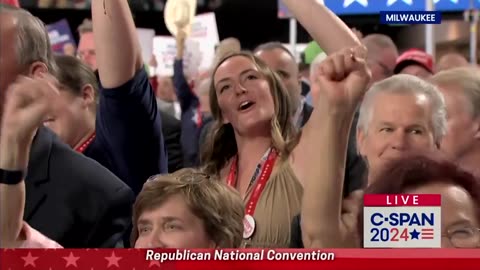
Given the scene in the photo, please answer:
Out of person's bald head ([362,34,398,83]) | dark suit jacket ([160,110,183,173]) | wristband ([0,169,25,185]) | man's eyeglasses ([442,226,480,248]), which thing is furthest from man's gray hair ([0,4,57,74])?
man's eyeglasses ([442,226,480,248])

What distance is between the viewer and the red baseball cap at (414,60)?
120 cm

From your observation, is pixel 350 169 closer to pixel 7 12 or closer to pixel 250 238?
pixel 250 238

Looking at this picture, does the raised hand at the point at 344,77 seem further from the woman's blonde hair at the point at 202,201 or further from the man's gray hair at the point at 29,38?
the man's gray hair at the point at 29,38

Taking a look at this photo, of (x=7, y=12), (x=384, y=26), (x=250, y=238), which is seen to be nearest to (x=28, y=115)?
(x=7, y=12)

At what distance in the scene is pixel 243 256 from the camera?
0.98 m

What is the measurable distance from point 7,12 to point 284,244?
1.18ft

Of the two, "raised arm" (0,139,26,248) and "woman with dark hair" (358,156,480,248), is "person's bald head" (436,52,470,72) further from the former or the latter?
"raised arm" (0,139,26,248)

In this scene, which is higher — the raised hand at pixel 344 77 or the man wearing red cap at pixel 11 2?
the man wearing red cap at pixel 11 2

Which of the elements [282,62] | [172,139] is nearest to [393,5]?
[282,62]

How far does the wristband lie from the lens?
0.95 metres

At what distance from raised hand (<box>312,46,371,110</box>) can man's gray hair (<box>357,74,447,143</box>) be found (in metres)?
0.08

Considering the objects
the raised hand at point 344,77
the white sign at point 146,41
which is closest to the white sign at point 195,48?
the white sign at point 146,41

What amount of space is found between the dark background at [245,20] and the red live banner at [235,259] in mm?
270

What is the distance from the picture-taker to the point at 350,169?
43.7 inches
